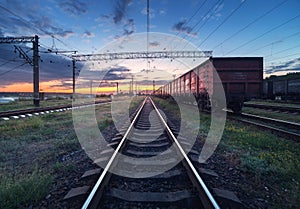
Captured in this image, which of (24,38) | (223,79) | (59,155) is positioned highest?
(24,38)

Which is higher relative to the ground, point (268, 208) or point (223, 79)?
point (223, 79)

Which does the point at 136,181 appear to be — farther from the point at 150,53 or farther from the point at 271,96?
the point at 271,96

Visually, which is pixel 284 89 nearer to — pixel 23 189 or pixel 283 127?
pixel 283 127

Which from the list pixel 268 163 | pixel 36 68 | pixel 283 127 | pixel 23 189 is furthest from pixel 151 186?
pixel 36 68

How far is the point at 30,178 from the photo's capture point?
342 centimetres

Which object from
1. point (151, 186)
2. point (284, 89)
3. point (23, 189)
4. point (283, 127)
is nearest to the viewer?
point (23, 189)

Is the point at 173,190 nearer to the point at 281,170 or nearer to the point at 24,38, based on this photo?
the point at 281,170

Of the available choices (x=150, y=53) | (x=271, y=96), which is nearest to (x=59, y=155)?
(x=150, y=53)

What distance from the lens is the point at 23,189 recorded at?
2.98 m

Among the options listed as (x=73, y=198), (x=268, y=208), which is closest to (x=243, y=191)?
(x=268, y=208)

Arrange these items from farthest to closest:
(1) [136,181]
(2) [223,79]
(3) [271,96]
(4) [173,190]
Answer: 1. (3) [271,96]
2. (2) [223,79]
3. (1) [136,181]
4. (4) [173,190]

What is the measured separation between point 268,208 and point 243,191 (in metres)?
0.43

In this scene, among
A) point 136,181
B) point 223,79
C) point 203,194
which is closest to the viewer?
point 203,194

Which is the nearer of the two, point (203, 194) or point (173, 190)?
point (203, 194)
